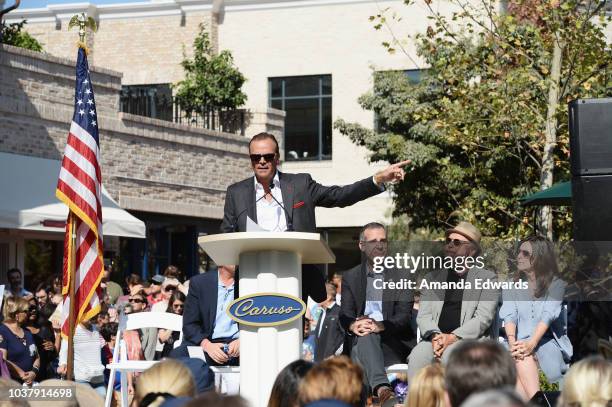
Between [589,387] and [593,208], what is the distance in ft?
14.0

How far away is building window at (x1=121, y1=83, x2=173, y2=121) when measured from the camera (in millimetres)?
27789

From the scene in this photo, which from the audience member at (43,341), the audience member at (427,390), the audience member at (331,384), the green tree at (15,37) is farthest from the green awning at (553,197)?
the green tree at (15,37)

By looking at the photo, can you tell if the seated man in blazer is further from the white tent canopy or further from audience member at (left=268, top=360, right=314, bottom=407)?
the white tent canopy

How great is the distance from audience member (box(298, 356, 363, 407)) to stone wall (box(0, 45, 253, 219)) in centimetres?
1848

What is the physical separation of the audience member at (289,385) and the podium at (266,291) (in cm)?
121

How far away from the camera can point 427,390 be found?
5922 millimetres

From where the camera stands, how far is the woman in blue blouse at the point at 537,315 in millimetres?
9289

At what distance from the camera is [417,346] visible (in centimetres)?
927

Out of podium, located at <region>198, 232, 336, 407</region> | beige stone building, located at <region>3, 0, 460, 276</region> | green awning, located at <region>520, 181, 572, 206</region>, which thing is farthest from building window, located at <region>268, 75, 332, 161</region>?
podium, located at <region>198, 232, 336, 407</region>

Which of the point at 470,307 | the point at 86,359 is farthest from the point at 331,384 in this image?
the point at 86,359

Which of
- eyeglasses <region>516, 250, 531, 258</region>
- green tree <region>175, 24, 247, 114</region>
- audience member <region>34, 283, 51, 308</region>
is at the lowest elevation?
audience member <region>34, 283, 51, 308</region>

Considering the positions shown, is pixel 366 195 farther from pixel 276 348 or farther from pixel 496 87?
pixel 496 87

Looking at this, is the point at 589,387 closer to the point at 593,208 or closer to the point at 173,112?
the point at 593,208

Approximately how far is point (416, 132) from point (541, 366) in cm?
1828
